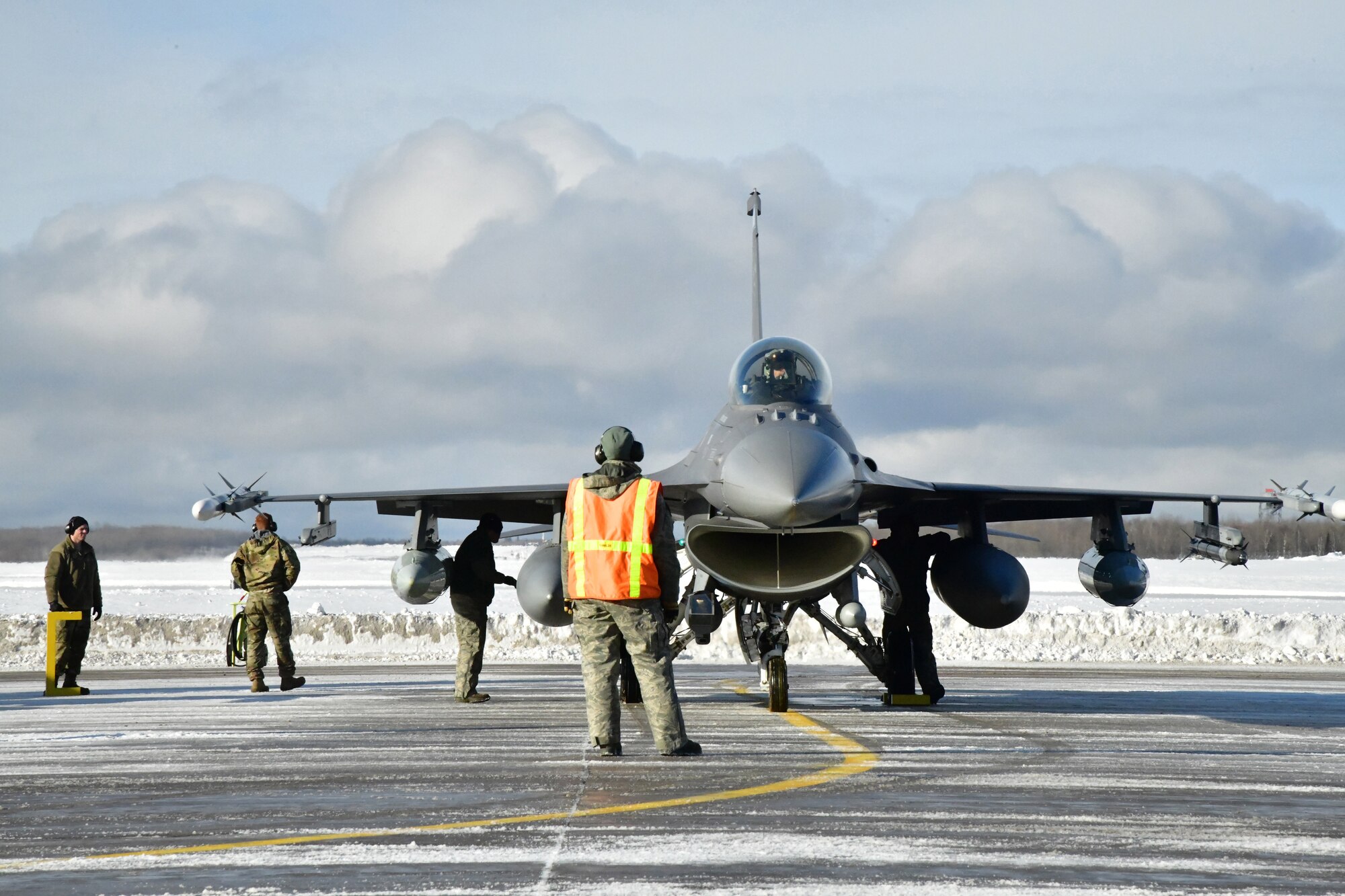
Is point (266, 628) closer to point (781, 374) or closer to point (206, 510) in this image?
point (206, 510)

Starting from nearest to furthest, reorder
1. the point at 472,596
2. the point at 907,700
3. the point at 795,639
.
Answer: the point at 907,700
the point at 472,596
the point at 795,639

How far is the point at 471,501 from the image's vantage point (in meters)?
18.2

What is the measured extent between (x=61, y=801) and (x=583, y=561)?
3.55 m

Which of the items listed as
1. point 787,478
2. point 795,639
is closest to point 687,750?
point 787,478

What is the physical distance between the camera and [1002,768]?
8836 mm

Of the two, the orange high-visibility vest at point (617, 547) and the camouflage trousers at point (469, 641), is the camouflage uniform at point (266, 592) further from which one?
the orange high-visibility vest at point (617, 547)

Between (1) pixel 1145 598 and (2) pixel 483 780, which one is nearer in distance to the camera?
(2) pixel 483 780

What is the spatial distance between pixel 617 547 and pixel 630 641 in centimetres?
65

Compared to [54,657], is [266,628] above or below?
above

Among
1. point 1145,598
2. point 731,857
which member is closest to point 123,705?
point 731,857

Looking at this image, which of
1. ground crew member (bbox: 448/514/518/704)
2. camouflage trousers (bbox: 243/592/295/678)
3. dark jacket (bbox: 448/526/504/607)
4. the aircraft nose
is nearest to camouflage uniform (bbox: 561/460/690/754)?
the aircraft nose

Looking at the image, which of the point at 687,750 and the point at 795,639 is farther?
the point at 795,639

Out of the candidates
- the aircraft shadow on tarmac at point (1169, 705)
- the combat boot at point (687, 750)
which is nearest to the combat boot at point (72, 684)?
the aircraft shadow on tarmac at point (1169, 705)

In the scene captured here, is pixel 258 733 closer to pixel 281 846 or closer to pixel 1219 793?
pixel 281 846
